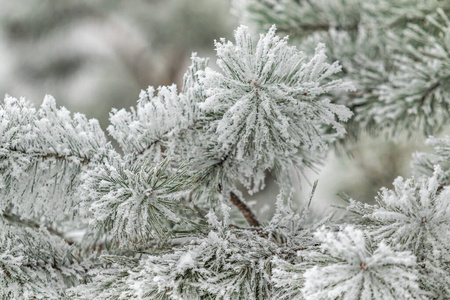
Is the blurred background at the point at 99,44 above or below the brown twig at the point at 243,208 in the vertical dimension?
above

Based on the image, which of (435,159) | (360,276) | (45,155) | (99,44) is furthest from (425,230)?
(99,44)

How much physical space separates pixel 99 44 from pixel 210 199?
2.66 meters

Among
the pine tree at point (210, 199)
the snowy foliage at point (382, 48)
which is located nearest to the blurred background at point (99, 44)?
the snowy foliage at point (382, 48)

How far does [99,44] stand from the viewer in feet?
8.95

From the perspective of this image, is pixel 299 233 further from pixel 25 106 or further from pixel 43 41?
pixel 43 41

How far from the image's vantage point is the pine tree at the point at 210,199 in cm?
23

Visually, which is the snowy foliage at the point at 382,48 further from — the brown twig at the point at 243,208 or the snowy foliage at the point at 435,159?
the brown twig at the point at 243,208

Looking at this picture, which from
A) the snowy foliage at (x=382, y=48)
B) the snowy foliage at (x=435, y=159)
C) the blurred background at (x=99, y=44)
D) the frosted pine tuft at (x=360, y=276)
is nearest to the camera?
the frosted pine tuft at (x=360, y=276)

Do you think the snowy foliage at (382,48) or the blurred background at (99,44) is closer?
the snowy foliage at (382,48)

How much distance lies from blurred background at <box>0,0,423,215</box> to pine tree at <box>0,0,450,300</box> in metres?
1.83

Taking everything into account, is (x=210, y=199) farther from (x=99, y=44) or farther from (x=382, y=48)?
(x=99, y=44)

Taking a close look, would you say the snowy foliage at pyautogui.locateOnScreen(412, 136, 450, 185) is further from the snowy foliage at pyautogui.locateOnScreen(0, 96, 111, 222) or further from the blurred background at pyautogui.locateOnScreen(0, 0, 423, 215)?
the blurred background at pyautogui.locateOnScreen(0, 0, 423, 215)

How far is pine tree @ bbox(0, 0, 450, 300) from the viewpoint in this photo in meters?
0.23

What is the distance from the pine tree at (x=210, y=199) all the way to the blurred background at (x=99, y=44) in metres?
1.83
